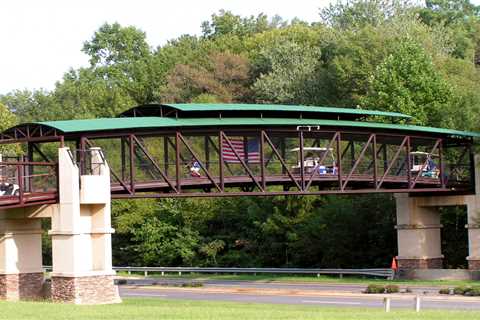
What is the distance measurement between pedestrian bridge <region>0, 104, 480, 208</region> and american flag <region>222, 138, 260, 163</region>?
0.05 metres

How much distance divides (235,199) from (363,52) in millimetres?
21054

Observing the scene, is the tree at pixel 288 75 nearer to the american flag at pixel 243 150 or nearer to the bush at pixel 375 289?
the american flag at pixel 243 150

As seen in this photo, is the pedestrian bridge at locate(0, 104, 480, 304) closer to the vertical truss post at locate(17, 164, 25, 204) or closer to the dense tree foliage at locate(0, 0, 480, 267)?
the vertical truss post at locate(17, 164, 25, 204)

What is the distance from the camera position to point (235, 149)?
48.7 m

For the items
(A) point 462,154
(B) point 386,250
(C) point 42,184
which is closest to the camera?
(C) point 42,184

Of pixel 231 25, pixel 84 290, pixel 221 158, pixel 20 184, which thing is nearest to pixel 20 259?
pixel 84 290

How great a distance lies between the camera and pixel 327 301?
4334cm

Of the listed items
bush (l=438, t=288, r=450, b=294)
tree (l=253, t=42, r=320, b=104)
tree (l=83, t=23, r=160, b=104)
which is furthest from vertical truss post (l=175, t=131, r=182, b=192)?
tree (l=83, t=23, r=160, b=104)

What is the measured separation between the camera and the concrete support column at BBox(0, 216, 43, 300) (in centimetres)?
4378

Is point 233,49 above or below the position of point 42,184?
above

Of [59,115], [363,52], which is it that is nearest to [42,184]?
[363,52]

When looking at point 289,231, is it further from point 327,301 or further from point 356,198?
point 327,301

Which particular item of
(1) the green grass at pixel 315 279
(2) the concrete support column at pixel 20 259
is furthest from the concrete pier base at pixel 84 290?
(1) the green grass at pixel 315 279

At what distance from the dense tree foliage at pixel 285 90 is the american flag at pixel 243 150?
1310cm
